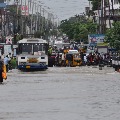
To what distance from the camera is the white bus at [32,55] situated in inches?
2089

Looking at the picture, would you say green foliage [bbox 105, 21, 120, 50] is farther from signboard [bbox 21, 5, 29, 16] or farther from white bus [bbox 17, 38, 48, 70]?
signboard [bbox 21, 5, 29, 16]

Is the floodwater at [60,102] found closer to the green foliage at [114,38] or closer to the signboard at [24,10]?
the green foliage at [114,38]

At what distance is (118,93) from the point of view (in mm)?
29516

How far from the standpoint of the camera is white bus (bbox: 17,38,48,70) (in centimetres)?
5306

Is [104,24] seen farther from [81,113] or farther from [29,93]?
[81,113]

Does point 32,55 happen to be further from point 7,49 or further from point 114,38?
point 114,38

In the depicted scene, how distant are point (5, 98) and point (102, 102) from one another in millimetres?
4410

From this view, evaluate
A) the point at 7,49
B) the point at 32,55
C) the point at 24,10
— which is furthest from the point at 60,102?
the point at 24,10

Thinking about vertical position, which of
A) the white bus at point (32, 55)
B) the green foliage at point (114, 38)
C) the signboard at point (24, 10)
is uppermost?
the signboard at point (24, 10)

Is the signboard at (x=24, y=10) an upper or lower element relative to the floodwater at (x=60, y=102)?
upper

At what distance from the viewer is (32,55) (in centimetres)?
5294

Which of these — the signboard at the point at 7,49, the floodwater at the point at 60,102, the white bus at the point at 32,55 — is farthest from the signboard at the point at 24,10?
the floodwater at the point at 60,102

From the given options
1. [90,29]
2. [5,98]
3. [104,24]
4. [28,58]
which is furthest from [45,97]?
[90,29]

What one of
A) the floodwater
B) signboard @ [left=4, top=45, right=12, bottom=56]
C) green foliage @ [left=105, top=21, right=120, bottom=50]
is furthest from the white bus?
green foliage @ [left=105, top=21, right=120, bottom=50]
